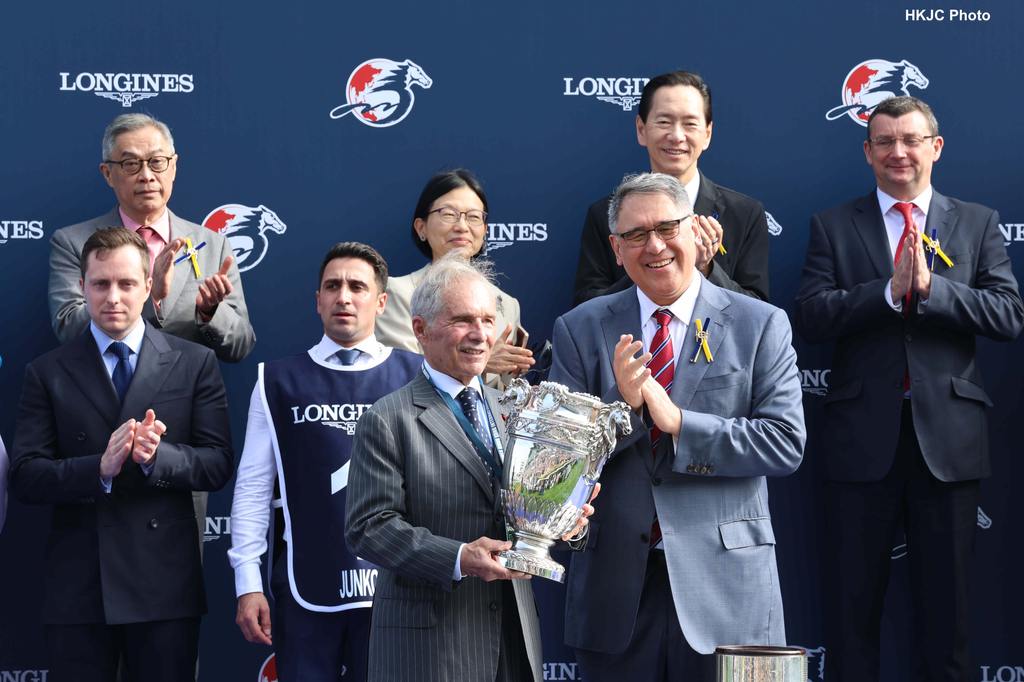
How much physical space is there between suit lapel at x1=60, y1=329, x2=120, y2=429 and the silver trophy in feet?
5.99

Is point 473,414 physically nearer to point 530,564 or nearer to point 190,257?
point 530,564

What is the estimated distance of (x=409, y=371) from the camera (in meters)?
4.34

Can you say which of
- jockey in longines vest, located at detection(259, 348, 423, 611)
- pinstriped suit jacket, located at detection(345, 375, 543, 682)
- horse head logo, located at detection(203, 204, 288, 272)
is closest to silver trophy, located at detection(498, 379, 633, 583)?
pinstriped suit jacket, located at detection(345, 375, 543, 682)

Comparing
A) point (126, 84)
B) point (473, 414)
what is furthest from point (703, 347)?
point (126, 84)

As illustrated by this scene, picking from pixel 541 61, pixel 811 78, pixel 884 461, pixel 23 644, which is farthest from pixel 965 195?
pixel 23 644

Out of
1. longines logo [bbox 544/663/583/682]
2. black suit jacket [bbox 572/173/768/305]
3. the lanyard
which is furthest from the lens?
longines logo [bbox 544/663/583/682]

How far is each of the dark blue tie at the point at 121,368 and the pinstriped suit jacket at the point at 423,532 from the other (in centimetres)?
155

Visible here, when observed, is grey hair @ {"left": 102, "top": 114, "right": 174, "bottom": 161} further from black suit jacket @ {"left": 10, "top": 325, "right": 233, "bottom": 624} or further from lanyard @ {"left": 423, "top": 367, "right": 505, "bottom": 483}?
lanyard @ {"left": 423, "top": 367, "right": 505, "bottom": 483}

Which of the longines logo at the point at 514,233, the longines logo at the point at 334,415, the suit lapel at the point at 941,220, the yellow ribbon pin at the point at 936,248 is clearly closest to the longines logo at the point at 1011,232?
the suit lapel at the point at 941,220

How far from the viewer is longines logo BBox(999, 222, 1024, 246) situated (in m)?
5.46

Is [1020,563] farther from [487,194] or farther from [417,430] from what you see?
[417,430]

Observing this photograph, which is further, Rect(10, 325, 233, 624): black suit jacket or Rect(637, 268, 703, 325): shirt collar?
Rect(10, 325, 233, 624): black suit jacket

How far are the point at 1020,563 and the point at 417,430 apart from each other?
3.32 m

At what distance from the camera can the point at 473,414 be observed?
3100 mm
